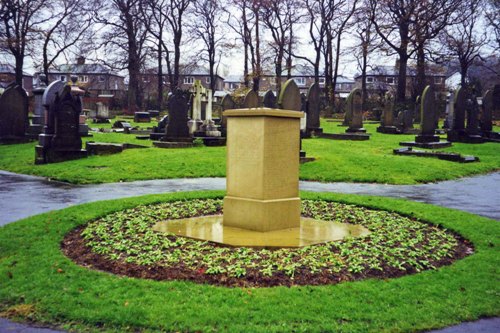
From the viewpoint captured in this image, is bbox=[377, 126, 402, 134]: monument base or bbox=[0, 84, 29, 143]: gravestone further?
bbox=[377, 126, 402, 134]: monument base

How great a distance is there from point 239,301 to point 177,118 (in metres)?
17.5

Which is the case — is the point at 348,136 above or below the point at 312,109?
below

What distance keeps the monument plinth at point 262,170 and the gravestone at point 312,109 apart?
62.7 ft

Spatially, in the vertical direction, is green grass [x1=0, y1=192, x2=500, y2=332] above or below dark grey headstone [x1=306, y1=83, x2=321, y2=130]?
below

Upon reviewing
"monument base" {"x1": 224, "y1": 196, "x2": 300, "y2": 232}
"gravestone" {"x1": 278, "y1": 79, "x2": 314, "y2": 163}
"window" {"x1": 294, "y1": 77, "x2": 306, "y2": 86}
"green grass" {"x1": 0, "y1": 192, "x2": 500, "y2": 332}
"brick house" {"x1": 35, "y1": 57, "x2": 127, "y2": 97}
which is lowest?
"green grass" {"x1": 0, "y1": 192, "x2": 500, "y2": 332}

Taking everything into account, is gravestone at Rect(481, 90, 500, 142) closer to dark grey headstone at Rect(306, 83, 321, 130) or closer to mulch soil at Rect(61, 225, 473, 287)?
dark grey headstone at Rect(306, 83, 321, 130)

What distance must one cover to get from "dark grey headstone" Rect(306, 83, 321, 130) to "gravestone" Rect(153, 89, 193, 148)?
773 cm

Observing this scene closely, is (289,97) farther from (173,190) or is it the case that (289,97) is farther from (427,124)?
(173,190)

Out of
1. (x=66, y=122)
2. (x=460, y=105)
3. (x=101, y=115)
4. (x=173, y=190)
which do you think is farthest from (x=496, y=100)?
(x=173, y=190)

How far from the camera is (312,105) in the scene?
87.9 feet

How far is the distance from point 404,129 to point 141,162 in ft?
66.3

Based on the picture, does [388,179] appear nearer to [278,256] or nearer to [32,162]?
[278,256]

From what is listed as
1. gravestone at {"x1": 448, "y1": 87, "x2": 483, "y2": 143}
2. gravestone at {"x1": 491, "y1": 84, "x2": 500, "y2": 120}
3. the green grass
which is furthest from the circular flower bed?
gravestone at {"x1": 491, "y1": 84, "x2": 500, "y2": 120}

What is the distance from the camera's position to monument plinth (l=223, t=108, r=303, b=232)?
709cm
